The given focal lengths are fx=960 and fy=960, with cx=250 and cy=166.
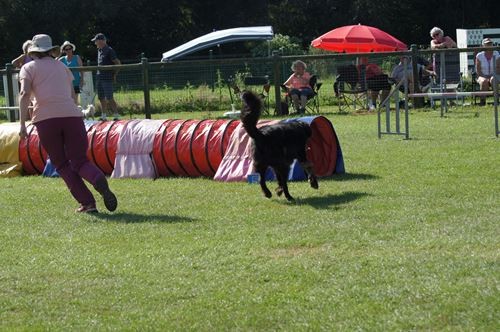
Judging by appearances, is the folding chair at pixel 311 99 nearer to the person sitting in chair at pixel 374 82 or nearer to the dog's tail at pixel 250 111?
the person sitting in chair at pixel 374 82

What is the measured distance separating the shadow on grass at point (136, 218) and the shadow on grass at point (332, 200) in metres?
1.30

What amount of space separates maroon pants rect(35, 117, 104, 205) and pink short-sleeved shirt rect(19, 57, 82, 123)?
71 mm

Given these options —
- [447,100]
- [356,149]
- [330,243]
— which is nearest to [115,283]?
[330,243]

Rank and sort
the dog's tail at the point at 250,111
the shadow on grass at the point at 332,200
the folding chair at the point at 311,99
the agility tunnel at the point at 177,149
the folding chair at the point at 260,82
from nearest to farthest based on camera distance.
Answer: the shadow on grass at the point at 332,200 → the dog's tail at the point at 250,111 → the agility tunnel at the point at 177,149 → the folding chair at the point at 311,99 → the folding chair at the point at 260,82

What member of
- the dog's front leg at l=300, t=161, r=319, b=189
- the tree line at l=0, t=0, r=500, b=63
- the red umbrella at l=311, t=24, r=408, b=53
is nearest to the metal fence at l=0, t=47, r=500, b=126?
the red umbrella at l=311, t=24, r=408, b=53

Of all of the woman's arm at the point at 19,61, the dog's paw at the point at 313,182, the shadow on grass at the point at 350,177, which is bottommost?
the shadow on grass at the point at 350,177

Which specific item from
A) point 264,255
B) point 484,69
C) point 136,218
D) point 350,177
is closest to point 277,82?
→ point 484,69

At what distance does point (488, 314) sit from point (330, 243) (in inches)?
91.8

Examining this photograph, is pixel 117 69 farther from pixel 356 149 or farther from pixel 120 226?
pixel 120 226

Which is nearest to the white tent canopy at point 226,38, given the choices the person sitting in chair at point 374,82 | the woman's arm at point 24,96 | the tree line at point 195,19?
the tree line at point 195,19

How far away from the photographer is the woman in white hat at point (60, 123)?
9.73 m

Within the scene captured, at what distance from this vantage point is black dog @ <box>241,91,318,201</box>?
32.6 ft

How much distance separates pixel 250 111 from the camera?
988 cm

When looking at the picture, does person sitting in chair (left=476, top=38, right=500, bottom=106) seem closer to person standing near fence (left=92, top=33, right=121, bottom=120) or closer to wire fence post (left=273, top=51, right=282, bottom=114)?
wire fence post (left=273, top=51, right=282, bottom=114)
